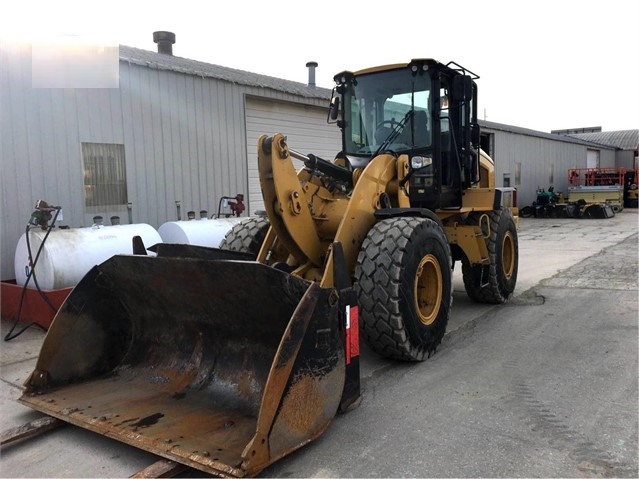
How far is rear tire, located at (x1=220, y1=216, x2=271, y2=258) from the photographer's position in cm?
566

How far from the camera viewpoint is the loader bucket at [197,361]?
313 cm

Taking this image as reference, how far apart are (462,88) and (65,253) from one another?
16.6 feet

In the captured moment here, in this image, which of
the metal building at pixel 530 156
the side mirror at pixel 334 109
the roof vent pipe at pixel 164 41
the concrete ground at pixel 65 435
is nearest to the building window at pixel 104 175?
the concrete ground at pixel 65 435

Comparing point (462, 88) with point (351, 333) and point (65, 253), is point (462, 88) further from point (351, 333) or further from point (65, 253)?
point (65, 253)

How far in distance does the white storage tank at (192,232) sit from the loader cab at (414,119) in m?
3.05

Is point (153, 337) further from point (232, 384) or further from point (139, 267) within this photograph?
point (232, 384)

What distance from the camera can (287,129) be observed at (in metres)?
12.5

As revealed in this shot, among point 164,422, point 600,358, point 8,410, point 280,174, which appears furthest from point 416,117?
point 8,410

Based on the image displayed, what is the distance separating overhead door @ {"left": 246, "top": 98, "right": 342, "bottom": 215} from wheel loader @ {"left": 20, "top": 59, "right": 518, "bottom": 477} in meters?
5.43

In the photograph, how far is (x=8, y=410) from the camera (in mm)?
4184

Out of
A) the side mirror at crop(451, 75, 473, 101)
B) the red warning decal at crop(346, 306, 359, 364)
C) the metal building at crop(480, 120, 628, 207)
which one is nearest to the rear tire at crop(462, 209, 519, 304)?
the side mirror at crop(451, 75, 473, 101)

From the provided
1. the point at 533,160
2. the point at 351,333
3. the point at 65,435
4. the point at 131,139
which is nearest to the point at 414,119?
the point at 351,333

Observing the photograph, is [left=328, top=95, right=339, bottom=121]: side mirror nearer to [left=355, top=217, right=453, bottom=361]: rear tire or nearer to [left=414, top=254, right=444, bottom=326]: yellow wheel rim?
[left=355, top=217, right=453, bottom=361]: rear tire

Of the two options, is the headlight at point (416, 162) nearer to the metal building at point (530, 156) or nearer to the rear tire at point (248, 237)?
the rear tire at point (248, 237)
